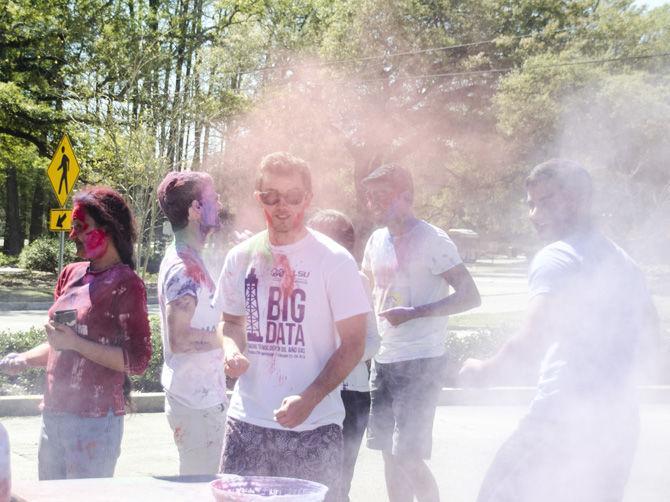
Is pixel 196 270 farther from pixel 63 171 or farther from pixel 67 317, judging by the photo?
pixel 63 171

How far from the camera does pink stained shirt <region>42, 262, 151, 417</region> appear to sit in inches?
127

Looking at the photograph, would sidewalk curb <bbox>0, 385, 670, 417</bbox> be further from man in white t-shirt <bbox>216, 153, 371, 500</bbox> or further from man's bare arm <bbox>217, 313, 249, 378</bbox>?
man in white t-shirt <bbox>216, 153, 371, 500</bbox>

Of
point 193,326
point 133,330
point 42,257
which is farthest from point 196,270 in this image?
point 42,257

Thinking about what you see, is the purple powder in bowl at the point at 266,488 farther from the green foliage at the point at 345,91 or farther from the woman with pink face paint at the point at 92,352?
the green foliage at the point at 345,91

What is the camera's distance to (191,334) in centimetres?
341

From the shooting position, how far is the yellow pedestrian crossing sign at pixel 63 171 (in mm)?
12375

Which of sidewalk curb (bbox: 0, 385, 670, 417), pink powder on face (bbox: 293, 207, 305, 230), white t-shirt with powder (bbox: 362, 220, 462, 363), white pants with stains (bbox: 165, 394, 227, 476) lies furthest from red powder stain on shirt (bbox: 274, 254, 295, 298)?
sidewalk curb (bbox: 0, 385, 670, 417)

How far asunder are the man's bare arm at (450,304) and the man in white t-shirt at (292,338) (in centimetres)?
117

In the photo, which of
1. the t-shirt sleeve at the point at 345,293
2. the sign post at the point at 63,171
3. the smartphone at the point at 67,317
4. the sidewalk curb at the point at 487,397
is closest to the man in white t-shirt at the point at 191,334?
the smartphone at the point at 67,317

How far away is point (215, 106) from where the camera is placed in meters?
21.9

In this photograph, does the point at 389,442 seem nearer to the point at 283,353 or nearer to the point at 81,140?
the point at 283,353

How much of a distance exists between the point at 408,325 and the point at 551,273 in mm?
1382

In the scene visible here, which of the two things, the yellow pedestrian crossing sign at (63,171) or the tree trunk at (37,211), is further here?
the tree trunk at (37,211)

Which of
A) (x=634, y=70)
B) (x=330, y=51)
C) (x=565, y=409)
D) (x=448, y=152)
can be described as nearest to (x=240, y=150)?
(x=330, y=51)
